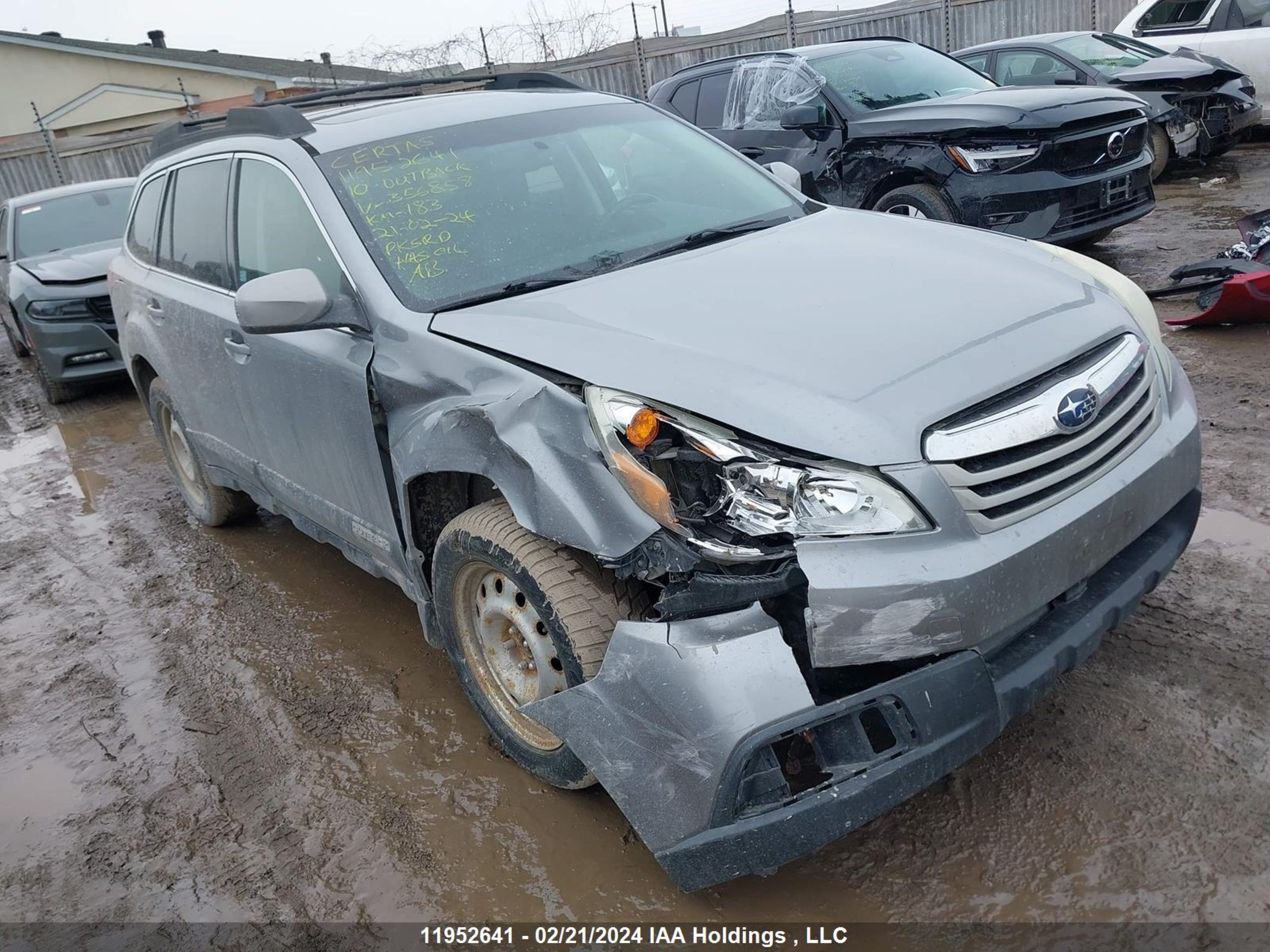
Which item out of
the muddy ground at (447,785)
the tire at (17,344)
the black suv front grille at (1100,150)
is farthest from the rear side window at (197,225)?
the tire at (17,344)

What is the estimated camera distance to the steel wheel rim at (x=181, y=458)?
5117 mm

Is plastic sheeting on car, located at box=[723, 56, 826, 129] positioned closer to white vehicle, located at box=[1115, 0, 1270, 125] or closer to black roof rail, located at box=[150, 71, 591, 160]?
black roof rail, located at box=[150, 71, 591, 160]

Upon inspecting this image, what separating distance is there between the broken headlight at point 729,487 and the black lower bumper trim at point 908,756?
336 mm

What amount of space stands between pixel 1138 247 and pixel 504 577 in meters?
6.89

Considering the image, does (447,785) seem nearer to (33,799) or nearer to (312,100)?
(33,799)

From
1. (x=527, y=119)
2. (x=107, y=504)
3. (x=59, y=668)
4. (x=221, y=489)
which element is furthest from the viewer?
(x=107, y=504)

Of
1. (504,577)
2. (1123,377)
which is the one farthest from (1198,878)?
(504,577)

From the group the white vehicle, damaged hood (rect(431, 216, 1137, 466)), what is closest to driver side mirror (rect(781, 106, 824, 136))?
damaged hood (rect(431, 216, 1137, 466))

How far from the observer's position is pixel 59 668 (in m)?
4.13

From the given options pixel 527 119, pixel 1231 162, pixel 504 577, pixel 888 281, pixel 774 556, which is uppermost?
pixel 527 119

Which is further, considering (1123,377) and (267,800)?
(267,800)

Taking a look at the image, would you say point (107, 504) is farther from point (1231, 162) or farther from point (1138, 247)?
point (1231, 162)

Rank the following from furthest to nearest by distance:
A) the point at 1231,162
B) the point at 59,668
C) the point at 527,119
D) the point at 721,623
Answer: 1. the point at 1231,162
2. the point at 59,668
3. the point at 527,119
4. the point at 721,623

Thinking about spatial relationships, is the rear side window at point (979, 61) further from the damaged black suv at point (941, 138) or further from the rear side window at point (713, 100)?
the rear side window at point (713, 100)
